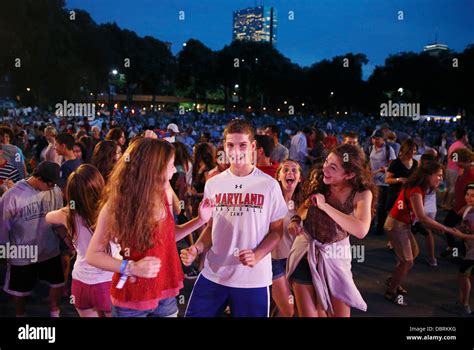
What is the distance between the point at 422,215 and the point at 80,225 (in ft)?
11.9

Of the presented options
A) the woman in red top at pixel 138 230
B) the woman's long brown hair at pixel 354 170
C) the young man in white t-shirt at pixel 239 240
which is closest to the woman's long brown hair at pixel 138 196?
the woman in red top at pixel 138 230

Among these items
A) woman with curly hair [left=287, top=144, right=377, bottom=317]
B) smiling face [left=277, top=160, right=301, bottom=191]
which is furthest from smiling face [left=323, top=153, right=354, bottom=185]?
smiling face [left=277, top=160, right=301, bottom=191]

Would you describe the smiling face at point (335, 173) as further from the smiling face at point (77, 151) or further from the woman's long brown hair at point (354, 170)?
the smiling face at point (77, 151)

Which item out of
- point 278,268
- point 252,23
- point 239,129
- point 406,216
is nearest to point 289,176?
point 278,268

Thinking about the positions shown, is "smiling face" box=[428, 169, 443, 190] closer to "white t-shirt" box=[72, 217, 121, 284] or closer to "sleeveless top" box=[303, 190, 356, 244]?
"sleeveless top" box=[303, 190, 356, 244]

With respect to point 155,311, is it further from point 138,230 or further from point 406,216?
point 406,216

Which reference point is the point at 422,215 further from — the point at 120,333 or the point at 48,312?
the point at 48,312

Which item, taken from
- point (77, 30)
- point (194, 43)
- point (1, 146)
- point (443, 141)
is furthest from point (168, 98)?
point (1, 146)

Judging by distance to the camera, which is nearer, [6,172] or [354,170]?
[354,170]

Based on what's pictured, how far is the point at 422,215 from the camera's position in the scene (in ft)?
16.3

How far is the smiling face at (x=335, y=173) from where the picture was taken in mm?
3496

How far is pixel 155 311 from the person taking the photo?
2779 mm

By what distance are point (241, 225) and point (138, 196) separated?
0.89 m

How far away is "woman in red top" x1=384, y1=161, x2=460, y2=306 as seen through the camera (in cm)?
513
